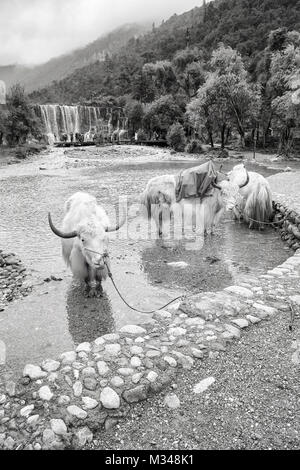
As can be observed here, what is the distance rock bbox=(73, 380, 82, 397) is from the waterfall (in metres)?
46.9

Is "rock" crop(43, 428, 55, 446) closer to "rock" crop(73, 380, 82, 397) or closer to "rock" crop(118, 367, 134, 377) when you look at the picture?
"rock" crop(73, 380, 82, 397)

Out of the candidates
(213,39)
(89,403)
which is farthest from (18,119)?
(213,39)

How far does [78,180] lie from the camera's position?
1767 cm

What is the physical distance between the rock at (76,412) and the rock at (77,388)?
0.14 meters

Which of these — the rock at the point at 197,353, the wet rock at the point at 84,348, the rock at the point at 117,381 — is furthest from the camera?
the wet rock at the point at 84,348

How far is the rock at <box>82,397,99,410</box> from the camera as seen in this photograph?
2.90 metres

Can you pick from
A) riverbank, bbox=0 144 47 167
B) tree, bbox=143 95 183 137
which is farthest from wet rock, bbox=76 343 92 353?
tree, bbox=143 95 183 137

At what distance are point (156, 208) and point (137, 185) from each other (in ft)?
25.5

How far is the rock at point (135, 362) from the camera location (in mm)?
3355

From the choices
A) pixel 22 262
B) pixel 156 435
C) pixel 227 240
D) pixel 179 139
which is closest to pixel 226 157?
pixel 179 139

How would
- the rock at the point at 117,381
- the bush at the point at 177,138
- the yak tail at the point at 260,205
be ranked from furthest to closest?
1. the bush at the point at 177,138
2. the yak tail at the point at 260,205
3. the rock at the point at 117,381

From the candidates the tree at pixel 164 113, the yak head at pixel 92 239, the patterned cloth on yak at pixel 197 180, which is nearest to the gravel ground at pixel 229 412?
the yak head at pixel 92 239

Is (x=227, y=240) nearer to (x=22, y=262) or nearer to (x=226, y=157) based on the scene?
(x=22, y=262)

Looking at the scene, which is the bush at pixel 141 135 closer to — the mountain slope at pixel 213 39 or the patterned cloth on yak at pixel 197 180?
the mountain slope at pixel 213 39
